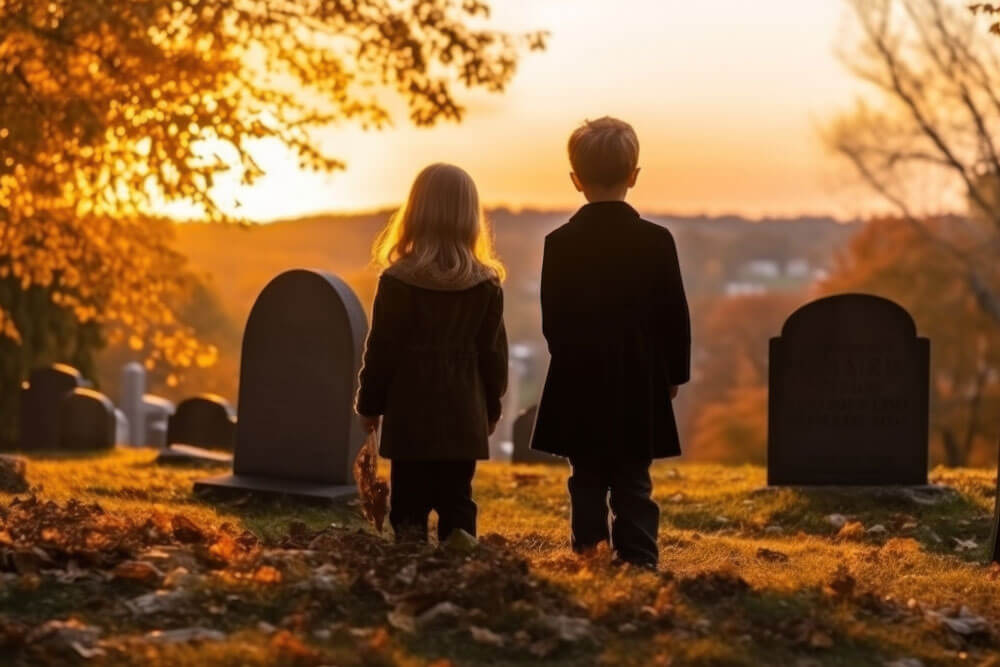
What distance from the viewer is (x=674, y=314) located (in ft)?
21.9

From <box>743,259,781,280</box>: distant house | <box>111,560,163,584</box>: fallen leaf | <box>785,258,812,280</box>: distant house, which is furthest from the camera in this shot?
<box>785,258,812,280</box>: distant house

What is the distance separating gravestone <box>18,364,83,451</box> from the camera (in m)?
18.9

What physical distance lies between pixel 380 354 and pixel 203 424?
34.9 ft

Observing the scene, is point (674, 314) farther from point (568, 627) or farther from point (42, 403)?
point (42, 403)

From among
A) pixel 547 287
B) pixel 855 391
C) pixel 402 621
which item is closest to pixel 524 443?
pixel 855 391

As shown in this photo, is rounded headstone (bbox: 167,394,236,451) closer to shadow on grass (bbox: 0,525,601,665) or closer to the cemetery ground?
the cemetery ground

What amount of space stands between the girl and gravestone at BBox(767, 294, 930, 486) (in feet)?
16.4

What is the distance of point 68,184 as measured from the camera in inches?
635

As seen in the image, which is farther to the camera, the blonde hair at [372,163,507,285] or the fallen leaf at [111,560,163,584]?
the blonde hair at [372,163,507,285]

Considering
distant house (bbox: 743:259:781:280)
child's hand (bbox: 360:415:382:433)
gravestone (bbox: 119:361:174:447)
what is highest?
distant house (bbox: 743:259:781:280)

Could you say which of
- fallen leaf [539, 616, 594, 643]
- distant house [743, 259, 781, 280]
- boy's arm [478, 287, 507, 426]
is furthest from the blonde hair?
distant house [743, 259, 781, 280]

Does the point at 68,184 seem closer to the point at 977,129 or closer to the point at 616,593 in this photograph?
the point at 616,593

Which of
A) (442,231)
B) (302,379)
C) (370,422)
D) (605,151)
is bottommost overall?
(370,422)

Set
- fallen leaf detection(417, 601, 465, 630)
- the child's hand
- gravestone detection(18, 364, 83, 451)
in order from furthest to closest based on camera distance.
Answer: gravestone detection(18, 364, 83, 451), the child's hand, fallen leaf detection(417, 601, 465, 630)
